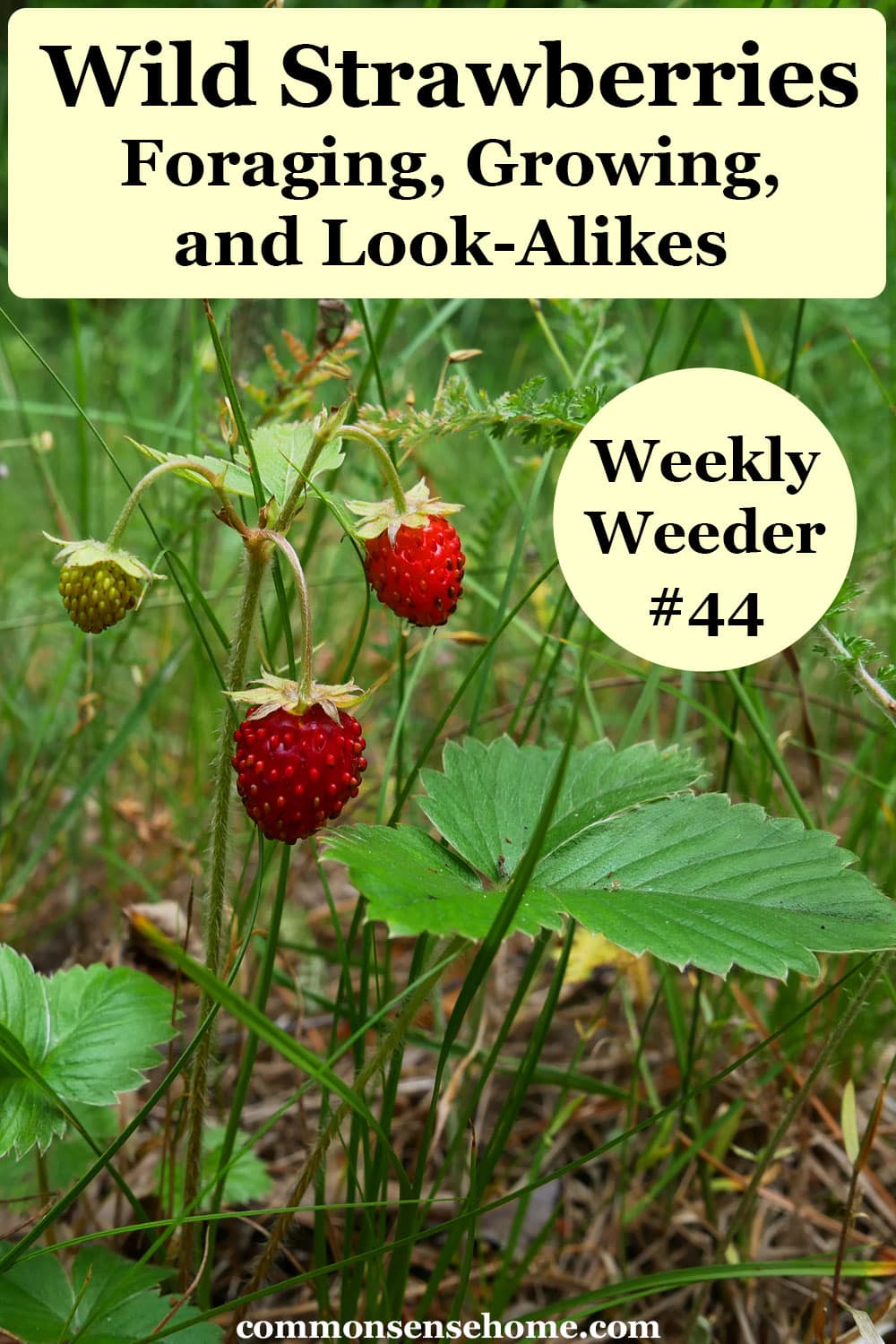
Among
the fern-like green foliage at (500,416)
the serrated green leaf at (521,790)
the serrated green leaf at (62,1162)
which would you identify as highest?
the fern-like green foliage at (500,416)

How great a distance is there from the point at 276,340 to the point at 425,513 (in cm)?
200

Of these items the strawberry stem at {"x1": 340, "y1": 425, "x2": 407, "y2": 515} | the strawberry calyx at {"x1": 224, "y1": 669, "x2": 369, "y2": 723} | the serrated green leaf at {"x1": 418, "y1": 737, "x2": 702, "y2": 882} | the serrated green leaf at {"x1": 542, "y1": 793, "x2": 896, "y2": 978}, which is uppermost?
the strawberry stem at {"x1": 340, "y1": 425, "x2": 407, "y2": 515}

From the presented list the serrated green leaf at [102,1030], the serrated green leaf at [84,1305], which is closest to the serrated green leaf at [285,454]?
the serrated green leaf at [102,1030]

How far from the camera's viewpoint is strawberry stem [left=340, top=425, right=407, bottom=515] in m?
0.77

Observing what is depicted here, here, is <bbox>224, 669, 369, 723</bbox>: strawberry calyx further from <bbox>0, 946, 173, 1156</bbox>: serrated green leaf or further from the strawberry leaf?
<bbox>0, 946, 173, 1156</bbox>: serrated green leaf

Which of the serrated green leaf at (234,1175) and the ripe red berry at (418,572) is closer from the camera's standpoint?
the ripe red berry at (418,572)

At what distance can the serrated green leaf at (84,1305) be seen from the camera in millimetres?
841

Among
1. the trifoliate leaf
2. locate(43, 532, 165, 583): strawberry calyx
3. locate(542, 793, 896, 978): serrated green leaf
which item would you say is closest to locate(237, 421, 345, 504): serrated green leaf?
the trifoliate leaf

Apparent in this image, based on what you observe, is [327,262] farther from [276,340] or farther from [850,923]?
[276,340]

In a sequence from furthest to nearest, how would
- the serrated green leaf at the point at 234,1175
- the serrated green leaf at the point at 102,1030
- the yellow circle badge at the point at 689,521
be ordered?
the serrated green leaf at the point at 234,1175, the yellow circle badge at the point at 689,521, the serrated green leaf at the point at 102,1030

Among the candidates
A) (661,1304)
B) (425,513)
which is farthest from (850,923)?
(661,1304)

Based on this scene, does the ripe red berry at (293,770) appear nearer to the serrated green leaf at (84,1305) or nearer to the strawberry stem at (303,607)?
the strawberry stem at (303,607)

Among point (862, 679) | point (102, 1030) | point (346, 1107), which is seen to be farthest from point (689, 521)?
point (102, 1030)

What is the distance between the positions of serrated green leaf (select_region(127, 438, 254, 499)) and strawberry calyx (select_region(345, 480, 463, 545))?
9cm
